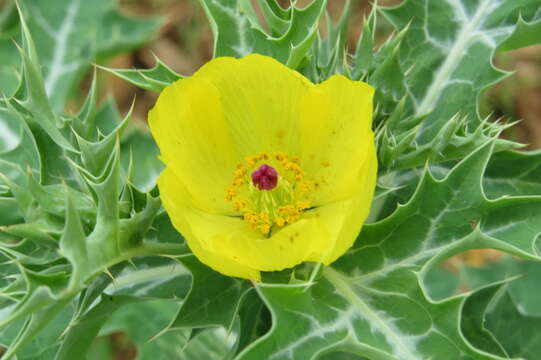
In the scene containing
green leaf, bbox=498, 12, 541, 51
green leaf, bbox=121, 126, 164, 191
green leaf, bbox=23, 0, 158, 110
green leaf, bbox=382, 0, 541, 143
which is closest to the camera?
green leaf, bbox=498, 12, 541, 51

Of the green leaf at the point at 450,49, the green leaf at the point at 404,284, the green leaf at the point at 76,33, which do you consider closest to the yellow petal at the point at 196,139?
the green leaf at the point at 404,284

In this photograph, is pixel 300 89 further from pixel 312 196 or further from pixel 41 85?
pixel 41 85

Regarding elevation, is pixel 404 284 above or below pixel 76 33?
above

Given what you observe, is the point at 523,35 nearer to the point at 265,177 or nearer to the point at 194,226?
the point at 265,177

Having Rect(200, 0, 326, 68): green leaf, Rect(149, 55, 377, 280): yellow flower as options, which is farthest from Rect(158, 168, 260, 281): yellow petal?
Rect(200, 0, 326, 68): green leaf

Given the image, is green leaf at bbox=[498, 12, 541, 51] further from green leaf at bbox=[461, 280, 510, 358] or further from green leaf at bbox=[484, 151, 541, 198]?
green leaf at bbox=[461, 280, 510, 358]

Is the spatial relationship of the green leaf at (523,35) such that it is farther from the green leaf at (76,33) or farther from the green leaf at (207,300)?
the green leaf at (76,33)

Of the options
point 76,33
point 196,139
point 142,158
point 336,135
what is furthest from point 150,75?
point 76,33
